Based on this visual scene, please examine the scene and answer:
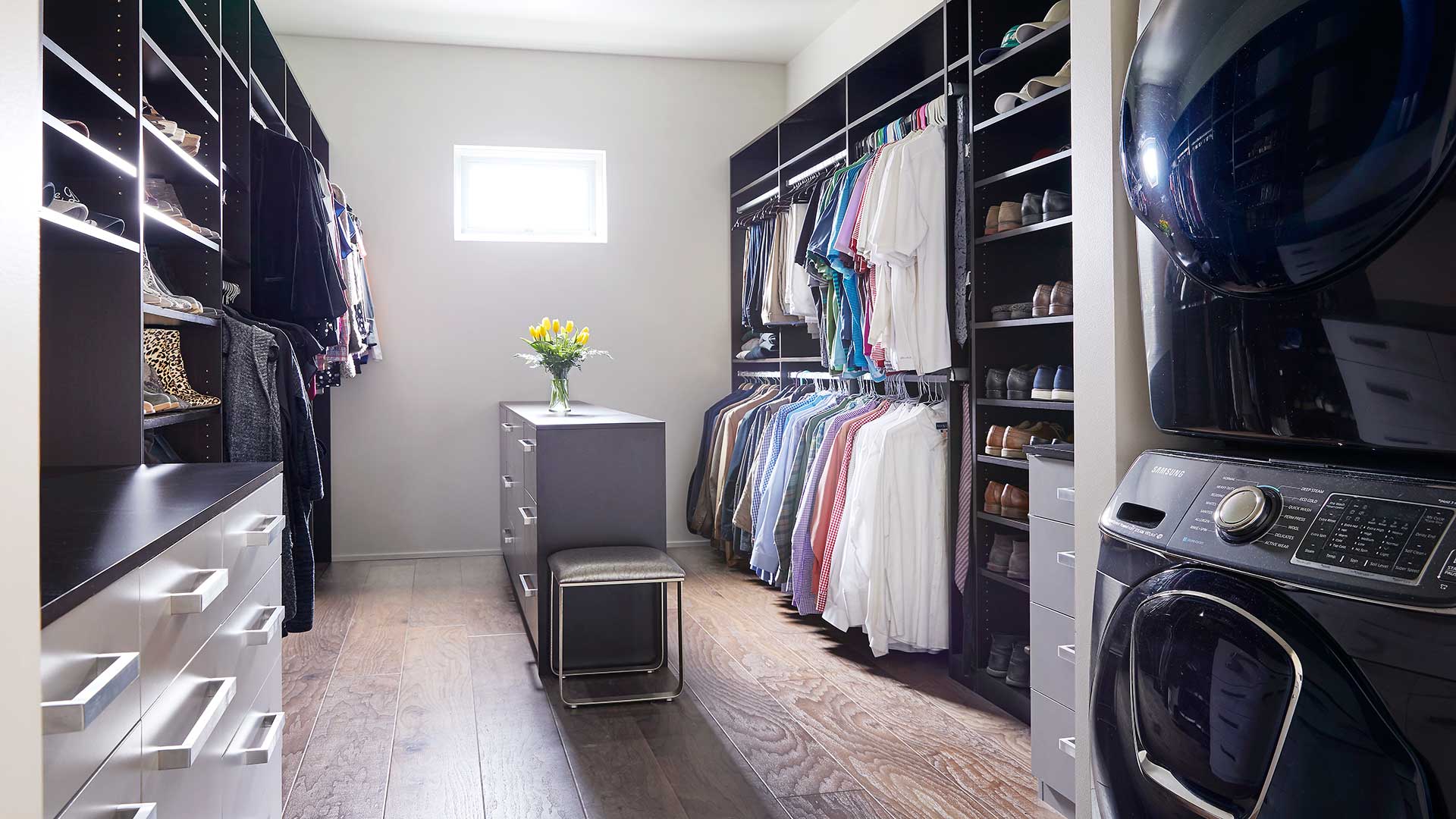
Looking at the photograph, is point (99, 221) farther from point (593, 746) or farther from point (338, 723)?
point (593, 746)

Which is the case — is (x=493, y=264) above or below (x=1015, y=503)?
above

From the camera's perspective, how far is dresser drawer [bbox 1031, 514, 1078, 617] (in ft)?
6.96

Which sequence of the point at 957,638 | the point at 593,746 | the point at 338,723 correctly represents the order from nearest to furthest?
1. the point at 593,746
2. the point at 338,723
3. the point at 957,638

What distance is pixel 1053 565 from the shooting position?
2.19 meters

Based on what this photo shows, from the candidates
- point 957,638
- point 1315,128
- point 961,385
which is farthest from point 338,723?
point 1315,128

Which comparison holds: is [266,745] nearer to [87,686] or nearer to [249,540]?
[249,540]

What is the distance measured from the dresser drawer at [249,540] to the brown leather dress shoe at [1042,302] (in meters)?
1.89

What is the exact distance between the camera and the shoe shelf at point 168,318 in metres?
2.25

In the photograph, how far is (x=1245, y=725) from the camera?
2.40 feet

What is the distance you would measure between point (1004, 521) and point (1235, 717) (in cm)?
209

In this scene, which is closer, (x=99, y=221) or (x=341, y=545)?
(x=99, y=221)

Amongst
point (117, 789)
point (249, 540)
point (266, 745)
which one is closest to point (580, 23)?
A: point (249, 540)

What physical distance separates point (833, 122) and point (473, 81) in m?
1.86

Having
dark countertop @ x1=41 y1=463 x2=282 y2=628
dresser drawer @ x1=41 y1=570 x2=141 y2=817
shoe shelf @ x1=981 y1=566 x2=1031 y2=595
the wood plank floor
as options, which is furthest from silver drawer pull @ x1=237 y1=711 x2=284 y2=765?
shoe shelf @ x1=981 y1=566 x2=1031 y2=595
